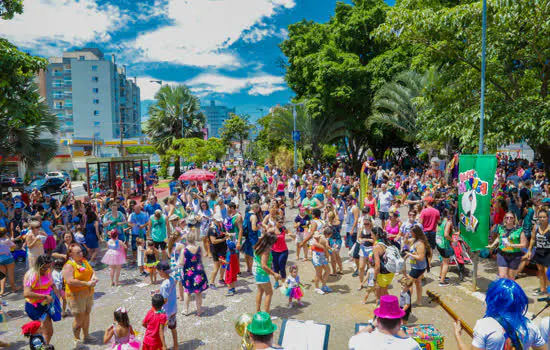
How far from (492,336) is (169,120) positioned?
33802 millimetres

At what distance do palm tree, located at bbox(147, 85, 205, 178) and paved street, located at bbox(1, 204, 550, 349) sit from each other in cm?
2665

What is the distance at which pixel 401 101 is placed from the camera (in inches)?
895

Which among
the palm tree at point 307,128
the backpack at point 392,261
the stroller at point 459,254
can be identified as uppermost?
the palm tree at point 307,128

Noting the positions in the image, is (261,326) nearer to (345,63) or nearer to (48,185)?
(345,63)

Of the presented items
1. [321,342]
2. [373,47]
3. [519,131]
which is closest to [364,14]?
[373,47]

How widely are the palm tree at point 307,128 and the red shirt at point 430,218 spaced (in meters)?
19.9

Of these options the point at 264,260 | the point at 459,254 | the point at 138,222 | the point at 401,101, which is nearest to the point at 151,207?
the point at 138,222

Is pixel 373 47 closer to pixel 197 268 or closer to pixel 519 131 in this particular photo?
pixel 519 131

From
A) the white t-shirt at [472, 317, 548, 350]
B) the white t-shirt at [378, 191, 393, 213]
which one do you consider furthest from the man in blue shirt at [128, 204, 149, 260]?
the white t-shirt at [472, 317, 548, 350]

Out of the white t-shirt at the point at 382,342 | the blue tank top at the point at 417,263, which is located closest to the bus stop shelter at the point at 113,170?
the blue tank top at the point at 417,263

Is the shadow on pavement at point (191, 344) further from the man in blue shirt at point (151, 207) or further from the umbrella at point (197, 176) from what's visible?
the umbrella at point (197, 176)

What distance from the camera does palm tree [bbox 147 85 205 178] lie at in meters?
33.5

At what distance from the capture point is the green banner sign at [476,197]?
21.0ft

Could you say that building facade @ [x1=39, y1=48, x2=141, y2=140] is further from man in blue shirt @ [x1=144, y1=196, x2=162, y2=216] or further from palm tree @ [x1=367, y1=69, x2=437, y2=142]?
man in blue shirt @ [x1=144, y1=196, x2=162, y2=216]
